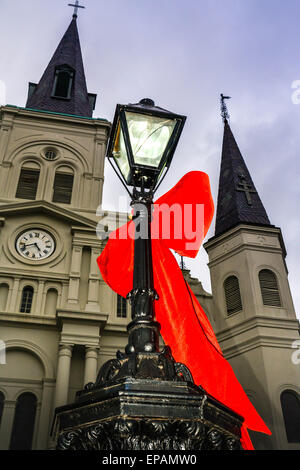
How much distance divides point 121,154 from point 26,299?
16490mm

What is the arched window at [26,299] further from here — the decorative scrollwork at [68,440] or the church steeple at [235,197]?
the decorative scrollwork at [68,440]

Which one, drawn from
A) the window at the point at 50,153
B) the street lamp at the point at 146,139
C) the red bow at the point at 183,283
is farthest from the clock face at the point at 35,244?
the street lamp at the point at 146,139

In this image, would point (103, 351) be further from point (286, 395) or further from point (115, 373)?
point (115, 373)

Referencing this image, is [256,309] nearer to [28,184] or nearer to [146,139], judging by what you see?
[28,184]

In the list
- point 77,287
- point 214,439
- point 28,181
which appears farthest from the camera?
point 28,181

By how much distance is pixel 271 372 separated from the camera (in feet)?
54.8

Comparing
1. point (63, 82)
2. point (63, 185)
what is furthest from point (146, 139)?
point (63, 82)

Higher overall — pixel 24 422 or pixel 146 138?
pixel 24 422

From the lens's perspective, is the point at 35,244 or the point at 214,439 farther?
the point at 35,244

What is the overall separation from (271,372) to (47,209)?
12.1 metres

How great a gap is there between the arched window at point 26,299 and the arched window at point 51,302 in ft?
2.29

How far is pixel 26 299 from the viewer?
1977 centimetres

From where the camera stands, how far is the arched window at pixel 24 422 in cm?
1636

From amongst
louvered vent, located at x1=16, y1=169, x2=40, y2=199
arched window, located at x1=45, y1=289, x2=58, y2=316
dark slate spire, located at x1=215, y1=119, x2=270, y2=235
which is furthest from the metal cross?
arched window, located at x1=45, y1=289, x2=58, y2=316
